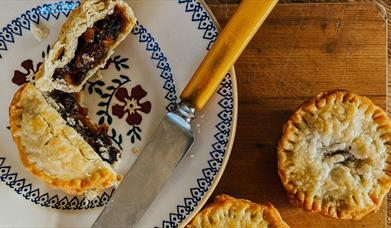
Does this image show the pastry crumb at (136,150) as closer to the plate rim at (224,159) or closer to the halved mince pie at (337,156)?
the plate rim at (224,159)

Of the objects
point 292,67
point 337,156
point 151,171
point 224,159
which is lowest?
point 151,171

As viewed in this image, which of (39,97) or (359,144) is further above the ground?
(359,144)

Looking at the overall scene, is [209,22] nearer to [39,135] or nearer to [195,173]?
[195,173]

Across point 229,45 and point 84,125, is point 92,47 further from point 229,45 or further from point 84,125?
point 229,45

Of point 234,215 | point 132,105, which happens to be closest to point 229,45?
point 132,105

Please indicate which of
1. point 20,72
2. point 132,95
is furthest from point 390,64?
point 20,72

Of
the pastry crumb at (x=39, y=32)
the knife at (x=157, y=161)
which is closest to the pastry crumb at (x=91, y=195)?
the knife at (x=157, y=161)
